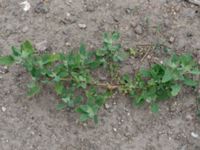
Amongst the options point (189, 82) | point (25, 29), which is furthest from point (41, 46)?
point (189, 82)

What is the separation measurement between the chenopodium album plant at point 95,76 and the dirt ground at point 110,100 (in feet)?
0.24

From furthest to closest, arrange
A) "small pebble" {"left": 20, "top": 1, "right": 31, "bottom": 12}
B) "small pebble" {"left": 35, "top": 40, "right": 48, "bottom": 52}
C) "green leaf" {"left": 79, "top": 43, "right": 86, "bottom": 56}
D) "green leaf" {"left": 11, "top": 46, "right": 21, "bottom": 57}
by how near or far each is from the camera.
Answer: "small pebble" {"left": 20, "top": 1, "right": 31, "bottom": 12} → "small pebble" {"left": 35, "top": 40, "right": 48, "bottom": 52} → "green leaf" {"left": 79, "top": 43, "right": 86, "bottom": 56} → "green leaf" {"left": 11, "top": 46, "right": 21, "bottom": 57}

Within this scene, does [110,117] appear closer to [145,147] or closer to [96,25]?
[145,147]

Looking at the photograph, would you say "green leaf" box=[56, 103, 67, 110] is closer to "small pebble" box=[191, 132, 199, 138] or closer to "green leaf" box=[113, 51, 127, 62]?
"green leaf" box=[113, 51, 127, 62]

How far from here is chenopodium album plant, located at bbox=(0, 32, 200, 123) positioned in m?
2.78

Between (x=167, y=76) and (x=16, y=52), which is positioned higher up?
(x=16, y=52)

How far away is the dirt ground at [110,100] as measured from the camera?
9.36 feet

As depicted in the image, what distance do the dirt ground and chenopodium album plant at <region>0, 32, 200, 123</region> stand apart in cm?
7

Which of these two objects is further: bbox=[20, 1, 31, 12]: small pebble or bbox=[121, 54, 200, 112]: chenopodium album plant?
bbox=[20, 1, 31, 12]: small pebble

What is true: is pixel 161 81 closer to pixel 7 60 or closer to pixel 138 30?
pixel 138 30

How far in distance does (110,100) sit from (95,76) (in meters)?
0.16

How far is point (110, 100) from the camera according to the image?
2920 millimetres

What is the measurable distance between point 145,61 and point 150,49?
8cm

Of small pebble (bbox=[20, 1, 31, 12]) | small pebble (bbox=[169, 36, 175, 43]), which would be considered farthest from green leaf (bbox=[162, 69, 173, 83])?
small pebble (bbox=[20, 1, 31, 12])
